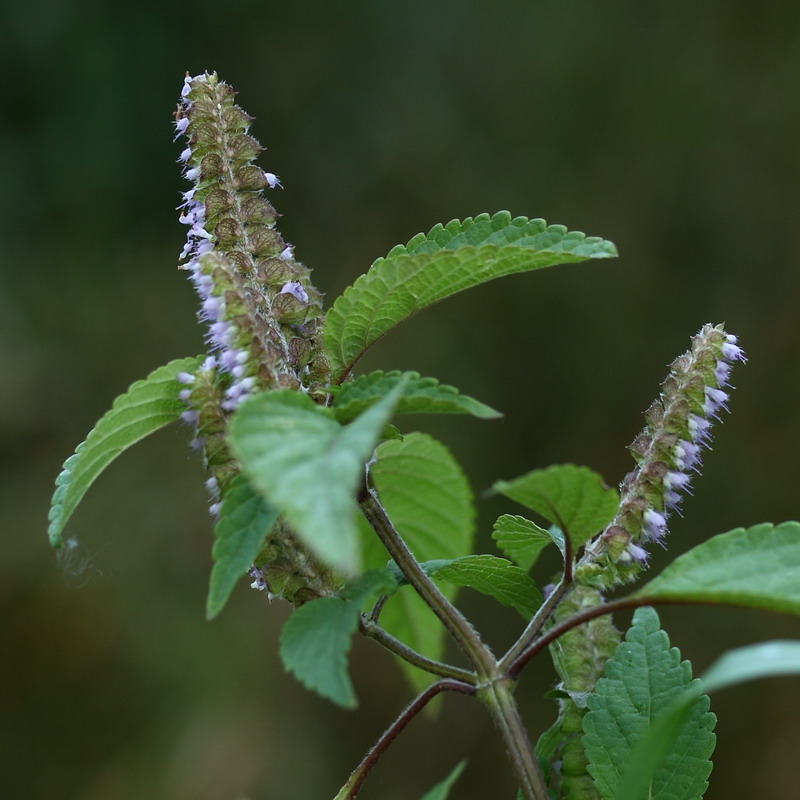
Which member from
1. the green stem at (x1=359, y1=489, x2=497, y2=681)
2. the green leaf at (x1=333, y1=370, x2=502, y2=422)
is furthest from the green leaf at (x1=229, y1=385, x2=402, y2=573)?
the green stem at (x1=359, y1=489, x2=497, y2=681)

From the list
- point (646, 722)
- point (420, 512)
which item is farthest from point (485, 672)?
point (420, 512)

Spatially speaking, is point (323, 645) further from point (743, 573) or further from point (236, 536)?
point (743, 573)

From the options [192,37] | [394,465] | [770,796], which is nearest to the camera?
[394,465]

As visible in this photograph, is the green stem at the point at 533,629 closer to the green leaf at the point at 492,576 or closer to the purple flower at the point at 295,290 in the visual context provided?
the green leaf at the point at 492,576

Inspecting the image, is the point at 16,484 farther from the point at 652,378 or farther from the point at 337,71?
the point at 652,378

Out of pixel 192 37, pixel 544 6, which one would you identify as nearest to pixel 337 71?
pixel 192 37

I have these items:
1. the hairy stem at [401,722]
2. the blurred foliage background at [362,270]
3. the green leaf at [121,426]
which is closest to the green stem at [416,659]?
the hairy stem at [401,722]

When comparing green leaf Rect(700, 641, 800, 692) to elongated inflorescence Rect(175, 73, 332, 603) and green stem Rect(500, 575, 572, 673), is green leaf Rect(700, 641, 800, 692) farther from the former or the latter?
elongated inflorescence Rect(175, 73, 332, 603)
